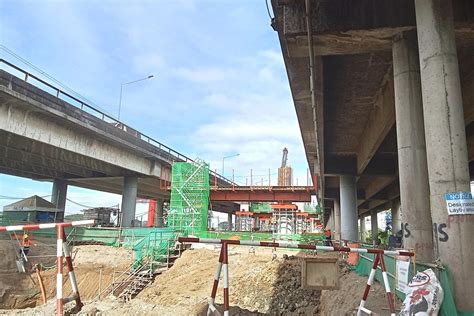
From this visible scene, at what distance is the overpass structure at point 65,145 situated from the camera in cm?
2212

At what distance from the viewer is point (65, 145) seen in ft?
85.8

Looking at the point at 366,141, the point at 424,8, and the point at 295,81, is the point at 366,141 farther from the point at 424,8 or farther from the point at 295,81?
the point at 424,8

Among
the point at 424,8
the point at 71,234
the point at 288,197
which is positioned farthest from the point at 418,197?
the point at 288,197

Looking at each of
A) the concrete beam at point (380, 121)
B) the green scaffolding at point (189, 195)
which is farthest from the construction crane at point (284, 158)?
the concrete beam at point (380, 121)

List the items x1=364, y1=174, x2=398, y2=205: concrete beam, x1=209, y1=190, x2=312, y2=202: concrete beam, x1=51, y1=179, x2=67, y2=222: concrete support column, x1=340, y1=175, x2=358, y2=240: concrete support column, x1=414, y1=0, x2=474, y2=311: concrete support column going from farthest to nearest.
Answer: x1=209, y1=190, x2=312, y2=202: concrete beam, x1=51, y1=179, x2=67, y2=222: concrete support column, x1=364, y1=174, x2=398, y2=205: concrete beam, x1=340, y1=175, x2=358, y2=240: concrete support column, x1=414, y1=0, x2=474, y2=311: concrete support column

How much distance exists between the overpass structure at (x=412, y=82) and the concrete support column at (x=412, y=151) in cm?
2

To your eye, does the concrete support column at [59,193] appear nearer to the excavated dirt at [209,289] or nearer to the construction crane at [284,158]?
the excavated dirt at [209,289]

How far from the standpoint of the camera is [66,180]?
4366 centimetres

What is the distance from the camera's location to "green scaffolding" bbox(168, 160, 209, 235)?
40594 mm

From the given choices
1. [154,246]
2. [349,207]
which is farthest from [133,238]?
[349,207]

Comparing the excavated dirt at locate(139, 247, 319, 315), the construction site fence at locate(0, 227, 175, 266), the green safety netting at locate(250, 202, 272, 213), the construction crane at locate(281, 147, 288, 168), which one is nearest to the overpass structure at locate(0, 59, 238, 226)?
the construction site fence at locate(0, 227, 175, 266)

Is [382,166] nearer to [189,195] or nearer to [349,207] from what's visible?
[349,207]

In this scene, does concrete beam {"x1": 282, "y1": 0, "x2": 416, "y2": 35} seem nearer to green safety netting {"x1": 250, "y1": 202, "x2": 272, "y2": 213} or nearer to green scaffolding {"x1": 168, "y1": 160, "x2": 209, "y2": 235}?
green scaffolding {"x1": 168, "y1": 160, "x2": 209, "y2": 235}

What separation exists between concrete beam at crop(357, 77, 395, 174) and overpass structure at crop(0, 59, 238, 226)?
17.7 metres
